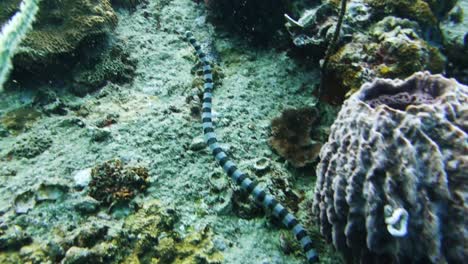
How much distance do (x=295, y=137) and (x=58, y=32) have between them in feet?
11.5

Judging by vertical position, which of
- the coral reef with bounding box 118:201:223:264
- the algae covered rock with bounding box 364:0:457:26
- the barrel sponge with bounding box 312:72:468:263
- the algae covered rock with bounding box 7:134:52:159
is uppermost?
the algae covered rock with bounding box 364:0:457:26

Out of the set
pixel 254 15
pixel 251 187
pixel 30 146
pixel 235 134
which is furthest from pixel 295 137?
pixel 30 146

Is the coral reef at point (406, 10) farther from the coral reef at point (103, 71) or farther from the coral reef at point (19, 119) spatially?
the coral reef at point (19, 119)

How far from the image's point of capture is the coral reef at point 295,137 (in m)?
3.68

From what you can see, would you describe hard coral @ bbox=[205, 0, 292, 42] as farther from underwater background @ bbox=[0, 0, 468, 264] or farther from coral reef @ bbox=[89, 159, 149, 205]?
coral reef @ bbox=[89, 159, 149, 205]

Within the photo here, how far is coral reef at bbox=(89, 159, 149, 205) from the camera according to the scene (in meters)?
3.13

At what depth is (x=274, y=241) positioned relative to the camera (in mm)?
3031

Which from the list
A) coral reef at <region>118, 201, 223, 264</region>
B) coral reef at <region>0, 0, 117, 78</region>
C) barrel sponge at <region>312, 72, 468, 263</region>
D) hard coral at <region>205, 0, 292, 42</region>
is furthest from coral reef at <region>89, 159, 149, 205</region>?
hard coral at <region>205, 0, 292, 42</region>

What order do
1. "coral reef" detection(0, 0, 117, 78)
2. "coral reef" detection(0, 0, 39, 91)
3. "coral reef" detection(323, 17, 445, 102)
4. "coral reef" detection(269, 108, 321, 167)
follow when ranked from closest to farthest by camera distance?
"coral reef" detection(0, 0, 39, 91), "coral reef" detection(323, 17, 445, 102), "coral reef" detection(269, 108, 321, 167), "coral reef" detection(0, 0, 117, 78)

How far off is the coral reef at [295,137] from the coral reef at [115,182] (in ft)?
4.92

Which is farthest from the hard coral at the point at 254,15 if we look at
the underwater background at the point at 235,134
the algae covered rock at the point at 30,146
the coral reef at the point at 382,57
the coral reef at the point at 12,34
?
the coral reef at the point at 12,34

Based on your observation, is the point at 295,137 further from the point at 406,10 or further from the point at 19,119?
the point at 19,119

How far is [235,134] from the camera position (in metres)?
4.00

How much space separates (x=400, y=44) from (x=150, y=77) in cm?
321
